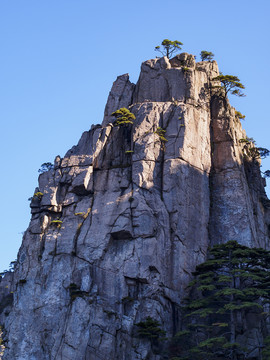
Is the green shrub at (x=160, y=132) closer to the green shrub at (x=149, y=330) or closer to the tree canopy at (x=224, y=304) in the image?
the tree canopy at (x=224, y=304)

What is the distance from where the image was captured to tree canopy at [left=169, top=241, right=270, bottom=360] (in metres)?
72.9

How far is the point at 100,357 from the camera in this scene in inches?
2933

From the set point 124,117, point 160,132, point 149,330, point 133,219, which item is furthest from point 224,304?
point 124,117

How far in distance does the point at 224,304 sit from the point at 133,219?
49.5 feet

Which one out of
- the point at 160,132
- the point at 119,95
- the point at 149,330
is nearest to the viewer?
the point at 149,330

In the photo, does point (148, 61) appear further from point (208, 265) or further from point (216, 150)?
point (208, 265)

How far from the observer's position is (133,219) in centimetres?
8338

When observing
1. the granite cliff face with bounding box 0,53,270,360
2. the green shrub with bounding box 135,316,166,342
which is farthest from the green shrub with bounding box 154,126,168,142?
the green shrub with bounding box 135,316,166,342

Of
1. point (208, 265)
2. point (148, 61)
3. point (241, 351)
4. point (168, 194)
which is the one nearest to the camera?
point (241, 351)

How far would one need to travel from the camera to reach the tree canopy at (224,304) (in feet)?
239

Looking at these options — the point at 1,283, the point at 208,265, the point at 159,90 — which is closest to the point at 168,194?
the point at 208,265

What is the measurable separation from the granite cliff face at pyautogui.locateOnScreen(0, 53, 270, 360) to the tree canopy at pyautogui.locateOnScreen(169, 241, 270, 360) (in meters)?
3.14

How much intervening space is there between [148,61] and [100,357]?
47.1 metres

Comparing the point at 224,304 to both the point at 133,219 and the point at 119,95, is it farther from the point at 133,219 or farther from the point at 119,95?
the point at 119,95
